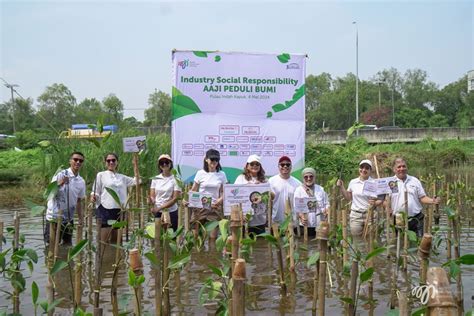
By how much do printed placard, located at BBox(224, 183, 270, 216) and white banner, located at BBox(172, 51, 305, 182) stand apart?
2.07 metres

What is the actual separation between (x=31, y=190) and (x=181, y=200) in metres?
12.1

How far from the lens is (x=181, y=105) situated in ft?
25.0

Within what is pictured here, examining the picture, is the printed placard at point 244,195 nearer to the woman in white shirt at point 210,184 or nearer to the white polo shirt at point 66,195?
the woman in white shirt at point 210,184

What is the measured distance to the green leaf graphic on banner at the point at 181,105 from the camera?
7.59 meters

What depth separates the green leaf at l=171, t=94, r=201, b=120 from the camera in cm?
759

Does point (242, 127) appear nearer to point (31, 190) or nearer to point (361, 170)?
point (361, 170)

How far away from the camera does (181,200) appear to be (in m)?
6.67

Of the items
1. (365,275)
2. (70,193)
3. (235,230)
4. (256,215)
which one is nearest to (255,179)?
(256,215)

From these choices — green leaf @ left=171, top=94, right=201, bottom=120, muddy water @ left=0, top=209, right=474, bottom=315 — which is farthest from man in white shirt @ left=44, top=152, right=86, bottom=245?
green leaf @ left=171, top=94, right=201, bottom=120

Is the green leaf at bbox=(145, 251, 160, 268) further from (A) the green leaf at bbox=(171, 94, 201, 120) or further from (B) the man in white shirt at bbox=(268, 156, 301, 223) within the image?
(A) the green leaf at bbox=(171, 94, 201, 120)

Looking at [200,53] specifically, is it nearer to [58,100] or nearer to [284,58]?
[284,58]

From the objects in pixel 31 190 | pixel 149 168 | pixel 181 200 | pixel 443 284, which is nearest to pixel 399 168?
pixel 181 200

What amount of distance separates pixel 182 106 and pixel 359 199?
283cm

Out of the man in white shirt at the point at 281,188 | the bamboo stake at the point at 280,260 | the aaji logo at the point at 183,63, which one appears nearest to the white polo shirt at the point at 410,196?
the man in white shirt at the point at 281,188
